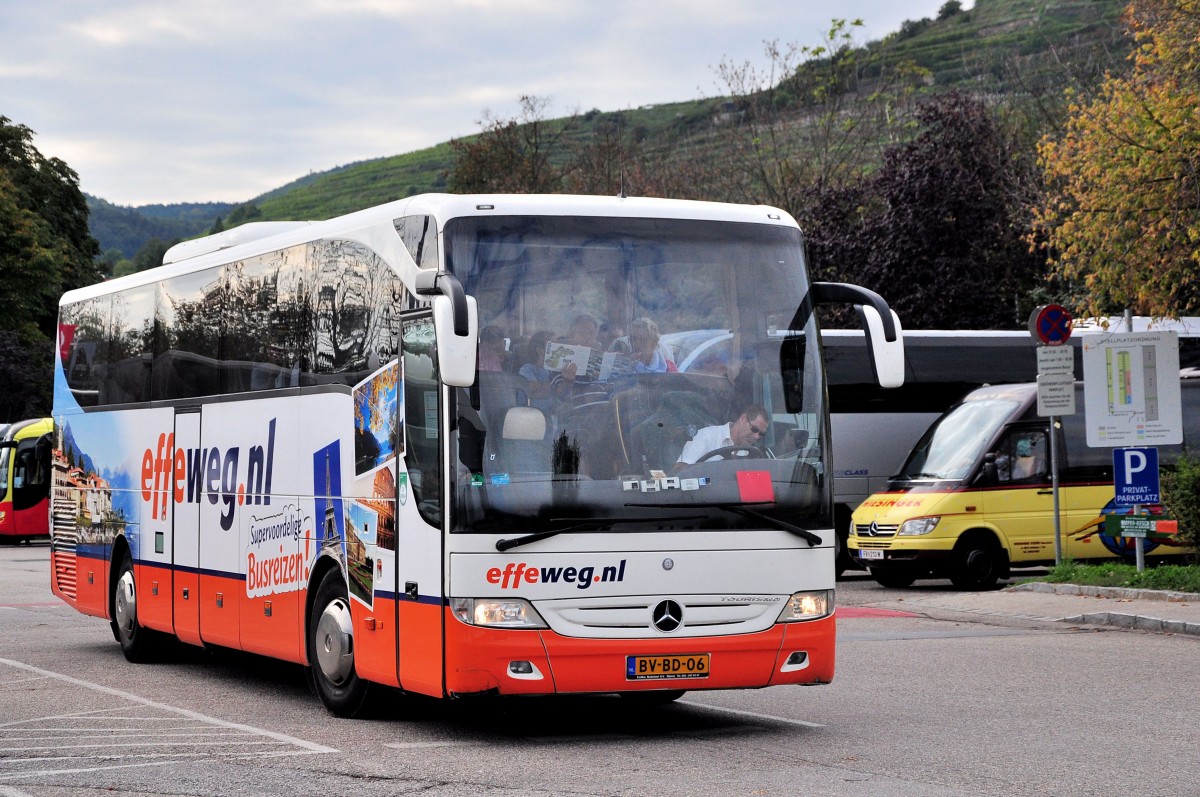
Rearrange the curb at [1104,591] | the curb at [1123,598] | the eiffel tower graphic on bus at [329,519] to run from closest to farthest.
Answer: the eiffel tower graphic on bus at [329,519]
the curb at [1123,598]
the curb at [1104,591]

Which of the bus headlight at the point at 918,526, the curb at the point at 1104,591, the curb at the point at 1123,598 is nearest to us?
the curb at the point at 1123,598

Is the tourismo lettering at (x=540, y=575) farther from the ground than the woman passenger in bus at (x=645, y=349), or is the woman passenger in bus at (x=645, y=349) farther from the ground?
the woman passenger in bus at (x=645, y=349)

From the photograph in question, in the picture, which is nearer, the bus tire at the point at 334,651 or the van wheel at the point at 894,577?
the bus tire at the point at 334,651

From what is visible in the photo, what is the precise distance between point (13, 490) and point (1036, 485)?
2886 centimetres

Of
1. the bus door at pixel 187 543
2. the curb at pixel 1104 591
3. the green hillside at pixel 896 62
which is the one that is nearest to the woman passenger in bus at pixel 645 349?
the bus door at pixel 187 543

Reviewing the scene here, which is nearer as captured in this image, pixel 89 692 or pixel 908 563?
pixel 89 692

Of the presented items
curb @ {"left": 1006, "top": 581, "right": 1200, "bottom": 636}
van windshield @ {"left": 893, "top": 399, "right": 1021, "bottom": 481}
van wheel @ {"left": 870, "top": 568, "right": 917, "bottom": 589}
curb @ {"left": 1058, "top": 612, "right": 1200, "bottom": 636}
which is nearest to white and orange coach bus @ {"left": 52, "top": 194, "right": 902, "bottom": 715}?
curb @ {"left": 1058, "top": 612, "right": 1200, "bottom": 636}

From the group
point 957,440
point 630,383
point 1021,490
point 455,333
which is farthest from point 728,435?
point 957,440

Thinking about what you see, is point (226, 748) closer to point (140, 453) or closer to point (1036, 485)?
point (140, 453)

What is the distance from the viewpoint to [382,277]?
34.9ft

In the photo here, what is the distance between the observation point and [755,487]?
32.4 ft

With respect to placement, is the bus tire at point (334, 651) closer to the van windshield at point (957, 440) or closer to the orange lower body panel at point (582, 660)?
the orange lower body panel at point (582, 660)

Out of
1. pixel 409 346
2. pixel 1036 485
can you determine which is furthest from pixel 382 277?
pixel 1036 485

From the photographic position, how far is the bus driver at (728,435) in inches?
384
